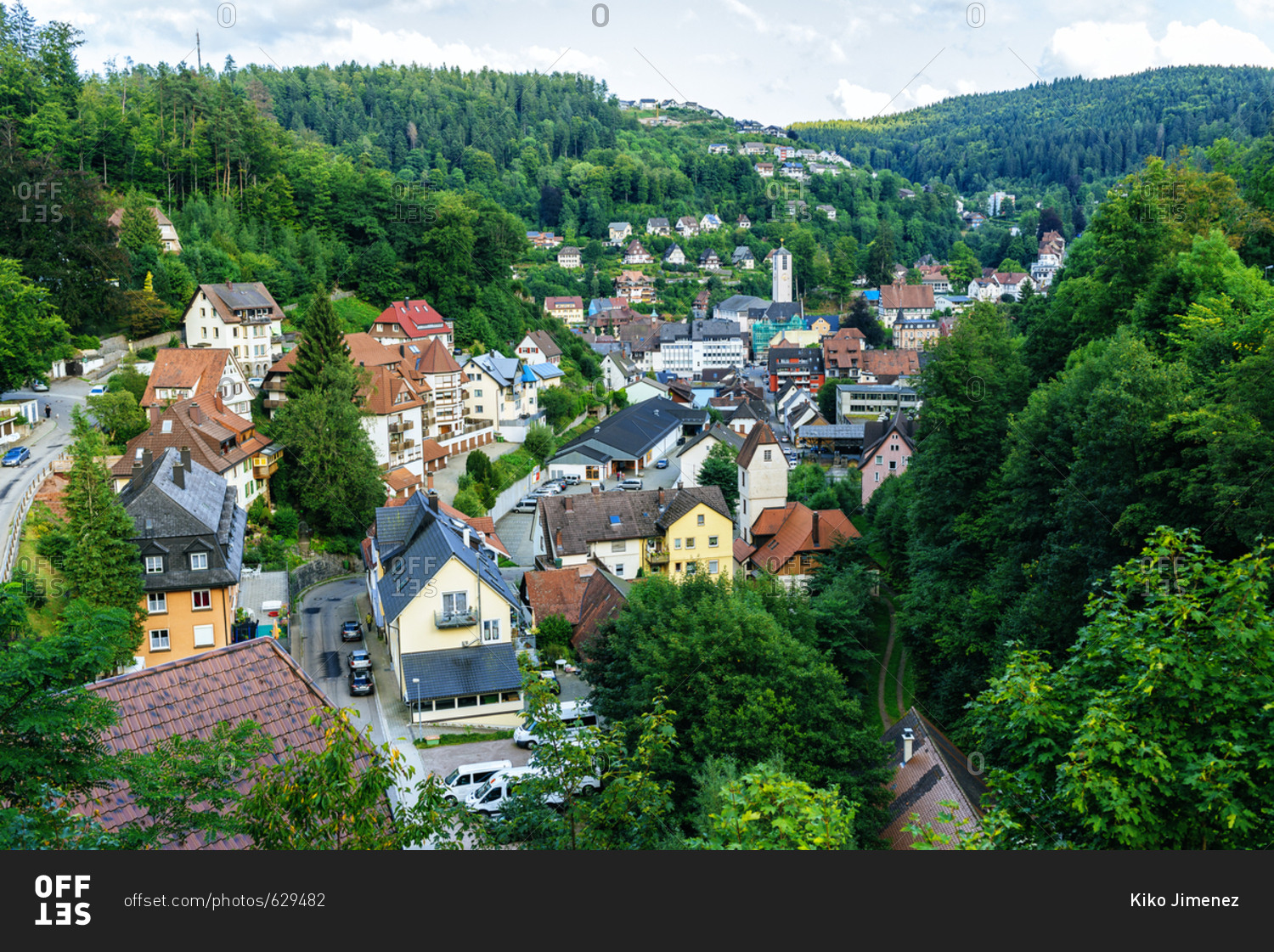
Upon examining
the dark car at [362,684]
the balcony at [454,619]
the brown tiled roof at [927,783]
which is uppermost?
the balcony at [454,619]

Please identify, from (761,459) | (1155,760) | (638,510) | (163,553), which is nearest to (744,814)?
(1155,760)

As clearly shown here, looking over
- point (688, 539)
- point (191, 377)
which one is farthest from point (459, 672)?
point (191, 377)

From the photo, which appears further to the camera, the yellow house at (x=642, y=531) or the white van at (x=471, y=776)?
the yellow house at (x=642, y=531)

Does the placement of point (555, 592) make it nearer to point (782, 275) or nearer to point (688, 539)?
point (688, 539)

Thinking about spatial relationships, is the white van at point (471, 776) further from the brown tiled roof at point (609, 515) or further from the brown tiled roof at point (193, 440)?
the brown tiled roof at point (193, 440)

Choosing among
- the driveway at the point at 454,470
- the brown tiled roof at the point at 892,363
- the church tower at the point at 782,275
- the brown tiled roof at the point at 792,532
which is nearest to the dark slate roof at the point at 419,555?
the driveway at the point at 454,470

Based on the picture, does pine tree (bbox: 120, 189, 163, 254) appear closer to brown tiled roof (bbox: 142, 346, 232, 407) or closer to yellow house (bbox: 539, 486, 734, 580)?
brown tiled roof (bbox: 142, 346, 232, 407)
